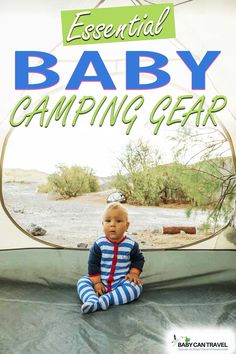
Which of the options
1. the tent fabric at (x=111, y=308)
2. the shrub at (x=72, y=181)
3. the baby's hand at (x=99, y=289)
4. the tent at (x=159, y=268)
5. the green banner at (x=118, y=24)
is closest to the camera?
the tent fabric at (x=111, y=308)

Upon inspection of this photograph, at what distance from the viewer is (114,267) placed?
1.66m

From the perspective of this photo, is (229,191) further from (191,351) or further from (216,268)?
(191,351)

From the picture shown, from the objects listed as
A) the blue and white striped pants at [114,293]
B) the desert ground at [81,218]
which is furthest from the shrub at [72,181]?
the blue and white striped pants at [114,293]

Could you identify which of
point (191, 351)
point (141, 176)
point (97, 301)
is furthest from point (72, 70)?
point (191, 351)

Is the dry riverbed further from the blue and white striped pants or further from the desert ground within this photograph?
the blue and white striped pants

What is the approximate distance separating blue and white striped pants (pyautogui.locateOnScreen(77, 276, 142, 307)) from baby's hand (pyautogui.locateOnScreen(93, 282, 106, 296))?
0.02m

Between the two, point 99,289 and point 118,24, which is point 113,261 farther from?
point 118,24

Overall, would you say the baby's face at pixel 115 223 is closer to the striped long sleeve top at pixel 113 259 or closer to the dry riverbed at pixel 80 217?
the striped long sleeve top at pixel 113 259

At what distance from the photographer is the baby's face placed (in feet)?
5.48

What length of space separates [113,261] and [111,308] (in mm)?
209

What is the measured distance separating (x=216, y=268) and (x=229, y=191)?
35 cm

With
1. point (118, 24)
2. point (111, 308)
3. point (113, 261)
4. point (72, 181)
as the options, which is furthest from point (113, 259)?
point (118, 24)

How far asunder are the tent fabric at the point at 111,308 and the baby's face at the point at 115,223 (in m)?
0.21

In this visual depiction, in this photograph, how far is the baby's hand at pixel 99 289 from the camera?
1.60 m
